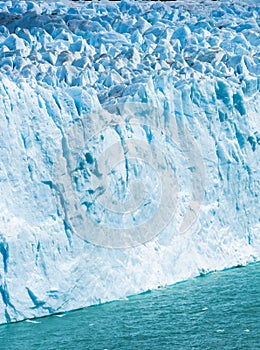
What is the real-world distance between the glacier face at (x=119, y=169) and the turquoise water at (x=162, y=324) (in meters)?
0.29

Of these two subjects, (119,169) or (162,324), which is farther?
(119,169)

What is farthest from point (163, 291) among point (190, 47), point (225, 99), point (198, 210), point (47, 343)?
point (190, 47)

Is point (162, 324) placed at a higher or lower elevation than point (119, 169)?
lower

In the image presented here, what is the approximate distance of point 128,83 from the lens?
12.0 metres

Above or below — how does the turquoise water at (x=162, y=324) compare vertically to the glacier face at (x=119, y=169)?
below

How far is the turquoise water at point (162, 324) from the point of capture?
9312 millimetres

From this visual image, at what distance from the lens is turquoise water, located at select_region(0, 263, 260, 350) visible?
931 centimetres

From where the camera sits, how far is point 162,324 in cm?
984

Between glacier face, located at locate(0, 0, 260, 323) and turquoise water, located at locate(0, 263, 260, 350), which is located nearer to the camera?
turquoise water, located at locate(0, 263, 260, 350)

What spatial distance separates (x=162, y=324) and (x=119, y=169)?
7.01 feet

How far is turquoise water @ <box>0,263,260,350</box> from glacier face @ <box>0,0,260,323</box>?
289mm

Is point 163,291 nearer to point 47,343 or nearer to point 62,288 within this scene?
point 62,288

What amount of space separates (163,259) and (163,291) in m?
0.40

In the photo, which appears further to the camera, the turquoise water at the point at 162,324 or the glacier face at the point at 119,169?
the glacier face at the point at 119,169
